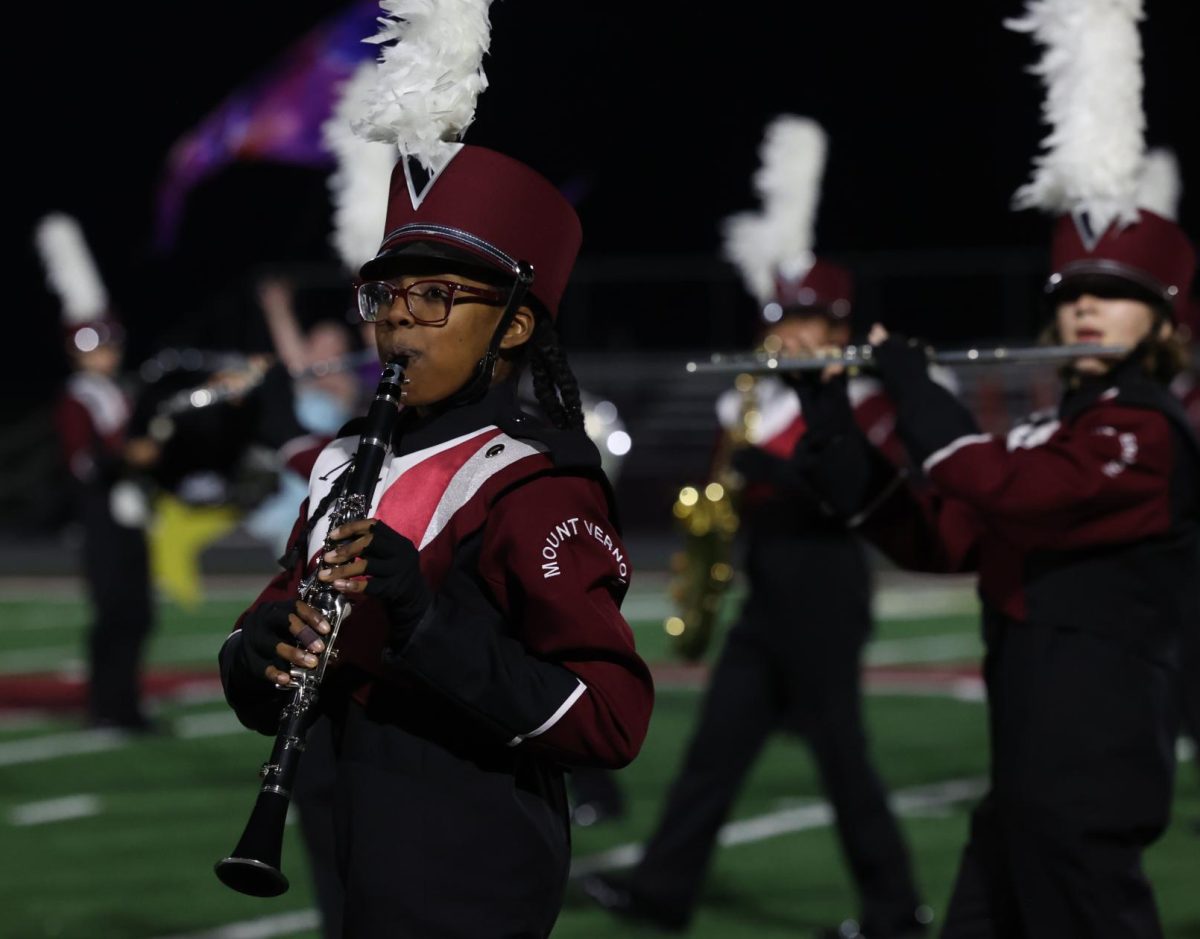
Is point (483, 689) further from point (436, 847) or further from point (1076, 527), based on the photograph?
point (1076, 527)

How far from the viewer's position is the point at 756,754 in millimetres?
6094

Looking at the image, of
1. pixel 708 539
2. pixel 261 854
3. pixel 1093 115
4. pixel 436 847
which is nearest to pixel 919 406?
pixel 1093 115

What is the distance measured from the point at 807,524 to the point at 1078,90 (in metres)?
2.15

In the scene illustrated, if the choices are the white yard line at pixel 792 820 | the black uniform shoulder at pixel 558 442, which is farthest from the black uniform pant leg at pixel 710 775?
the black uniform shoulder at pixel 558 442

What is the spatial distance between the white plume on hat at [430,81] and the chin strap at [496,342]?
0.65ft

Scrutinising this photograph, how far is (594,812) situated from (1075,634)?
12.4ft

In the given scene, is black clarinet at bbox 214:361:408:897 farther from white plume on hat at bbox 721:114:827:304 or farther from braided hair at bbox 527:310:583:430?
white plume on hat at bbox 721:114:827:304

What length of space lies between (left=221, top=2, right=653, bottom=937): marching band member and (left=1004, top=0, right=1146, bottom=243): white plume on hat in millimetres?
1563

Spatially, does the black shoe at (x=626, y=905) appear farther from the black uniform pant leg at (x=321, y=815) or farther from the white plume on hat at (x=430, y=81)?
the white plume on hat at (x=430, y=81)

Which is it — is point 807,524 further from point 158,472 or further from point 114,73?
point 114,73

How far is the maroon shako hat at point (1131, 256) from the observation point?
4.18 metres

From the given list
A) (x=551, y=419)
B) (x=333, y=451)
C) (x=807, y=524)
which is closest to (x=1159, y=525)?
(x=551, y=419)

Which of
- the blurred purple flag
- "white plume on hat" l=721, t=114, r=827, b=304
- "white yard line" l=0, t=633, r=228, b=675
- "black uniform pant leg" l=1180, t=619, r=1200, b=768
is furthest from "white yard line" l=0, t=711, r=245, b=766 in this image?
"black uniform pant leg" l=1180, t=619, r=1200, b=768

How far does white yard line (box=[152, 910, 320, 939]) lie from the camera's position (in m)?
5.78
